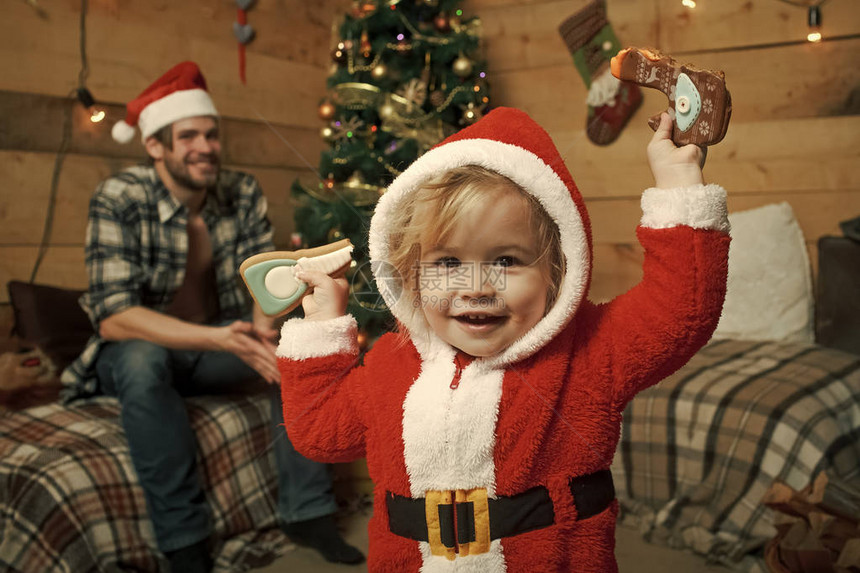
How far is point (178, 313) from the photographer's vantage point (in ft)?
5.78

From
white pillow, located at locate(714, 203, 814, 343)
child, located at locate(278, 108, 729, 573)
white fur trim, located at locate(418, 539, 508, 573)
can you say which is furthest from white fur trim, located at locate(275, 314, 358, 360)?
white pillow, located at locate(714, 203, 814, 343)

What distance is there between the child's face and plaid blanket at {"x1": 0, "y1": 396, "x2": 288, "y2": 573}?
39.7 inches

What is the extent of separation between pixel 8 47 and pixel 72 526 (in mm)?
1213

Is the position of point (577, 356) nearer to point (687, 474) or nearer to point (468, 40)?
point (687, 474)

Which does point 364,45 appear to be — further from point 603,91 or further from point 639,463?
point 639,463

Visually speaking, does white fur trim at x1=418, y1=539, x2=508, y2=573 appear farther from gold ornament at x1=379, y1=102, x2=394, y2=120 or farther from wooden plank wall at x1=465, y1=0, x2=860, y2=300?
gold ornament at x1=379, y1=102, x2=394, y2=120

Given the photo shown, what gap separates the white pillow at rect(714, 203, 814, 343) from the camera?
1.97 metres

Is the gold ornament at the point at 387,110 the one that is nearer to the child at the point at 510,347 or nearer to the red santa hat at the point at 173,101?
the red santa hat at the point at 173,101

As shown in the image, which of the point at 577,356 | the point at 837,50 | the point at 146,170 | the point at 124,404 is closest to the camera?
the point at 577,356

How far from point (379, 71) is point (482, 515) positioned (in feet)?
5.19

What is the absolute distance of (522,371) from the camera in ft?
2.32

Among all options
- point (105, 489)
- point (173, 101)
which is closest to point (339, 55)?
point (173, 101)

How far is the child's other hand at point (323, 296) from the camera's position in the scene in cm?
74

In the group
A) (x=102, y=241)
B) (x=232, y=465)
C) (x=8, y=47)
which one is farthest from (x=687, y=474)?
(x=8, y=47)
